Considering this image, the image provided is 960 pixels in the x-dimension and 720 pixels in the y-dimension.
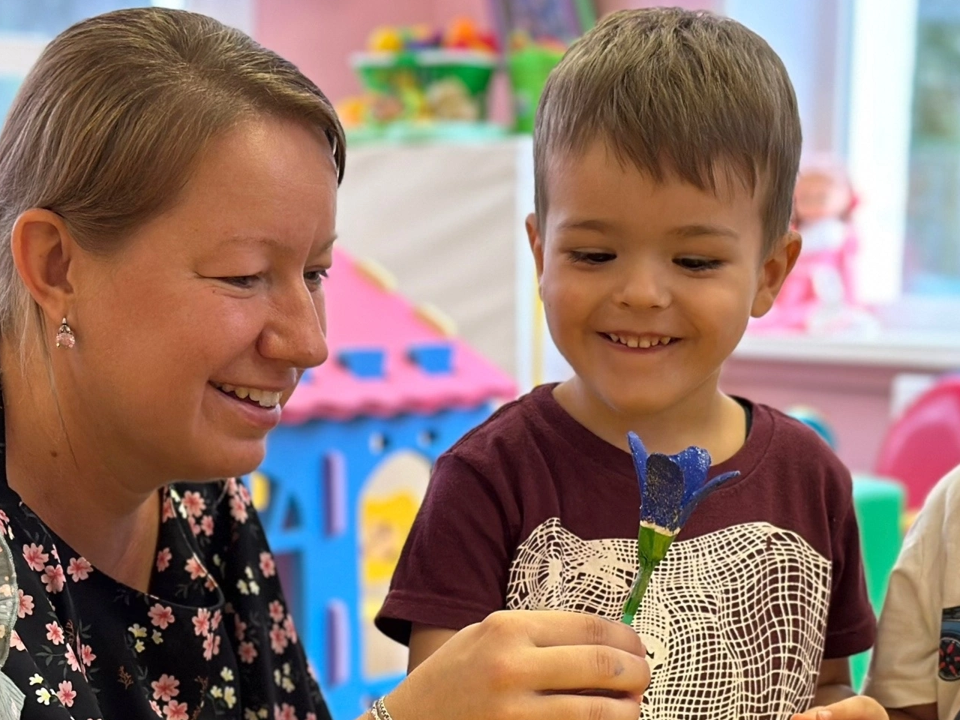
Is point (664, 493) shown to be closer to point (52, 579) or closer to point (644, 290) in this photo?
point (644, 290)

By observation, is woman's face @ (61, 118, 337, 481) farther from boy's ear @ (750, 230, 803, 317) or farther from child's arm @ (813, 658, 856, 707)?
child's arm @ (813, 658, 856, 707)

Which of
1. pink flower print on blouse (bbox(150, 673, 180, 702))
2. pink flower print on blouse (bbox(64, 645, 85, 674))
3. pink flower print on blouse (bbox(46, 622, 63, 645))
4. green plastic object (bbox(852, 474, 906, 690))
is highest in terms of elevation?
pink flower print on blouse (bbox(46, 622, 63, 645))

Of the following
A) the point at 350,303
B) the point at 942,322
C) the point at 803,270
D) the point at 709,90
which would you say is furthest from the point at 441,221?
the point at 709,90

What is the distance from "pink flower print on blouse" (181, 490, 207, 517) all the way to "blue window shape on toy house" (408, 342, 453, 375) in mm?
1139

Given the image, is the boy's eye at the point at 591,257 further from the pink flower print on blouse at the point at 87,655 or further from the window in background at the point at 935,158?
the window in background at the point at 935,158

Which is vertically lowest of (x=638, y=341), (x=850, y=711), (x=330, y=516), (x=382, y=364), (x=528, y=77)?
(x=330, y=516)

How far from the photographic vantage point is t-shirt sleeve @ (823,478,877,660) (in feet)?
3.20

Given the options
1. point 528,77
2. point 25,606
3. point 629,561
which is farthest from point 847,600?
point 528,77

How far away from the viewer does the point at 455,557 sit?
2.93 feet

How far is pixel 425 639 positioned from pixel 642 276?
305 millimetres

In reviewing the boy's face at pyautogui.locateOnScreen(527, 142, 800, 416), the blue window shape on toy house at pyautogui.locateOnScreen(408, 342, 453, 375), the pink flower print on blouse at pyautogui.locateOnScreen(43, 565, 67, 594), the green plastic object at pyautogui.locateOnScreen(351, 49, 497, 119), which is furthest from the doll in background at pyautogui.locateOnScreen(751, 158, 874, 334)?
the pink flower print on blouse at pyautogui.locateOnScreen(43, 565, 67, 594)

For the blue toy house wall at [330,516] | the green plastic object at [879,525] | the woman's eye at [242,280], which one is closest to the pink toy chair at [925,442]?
the green plastic object at [879,525]

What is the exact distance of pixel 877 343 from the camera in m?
3.10

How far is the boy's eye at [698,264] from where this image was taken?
0.90m
